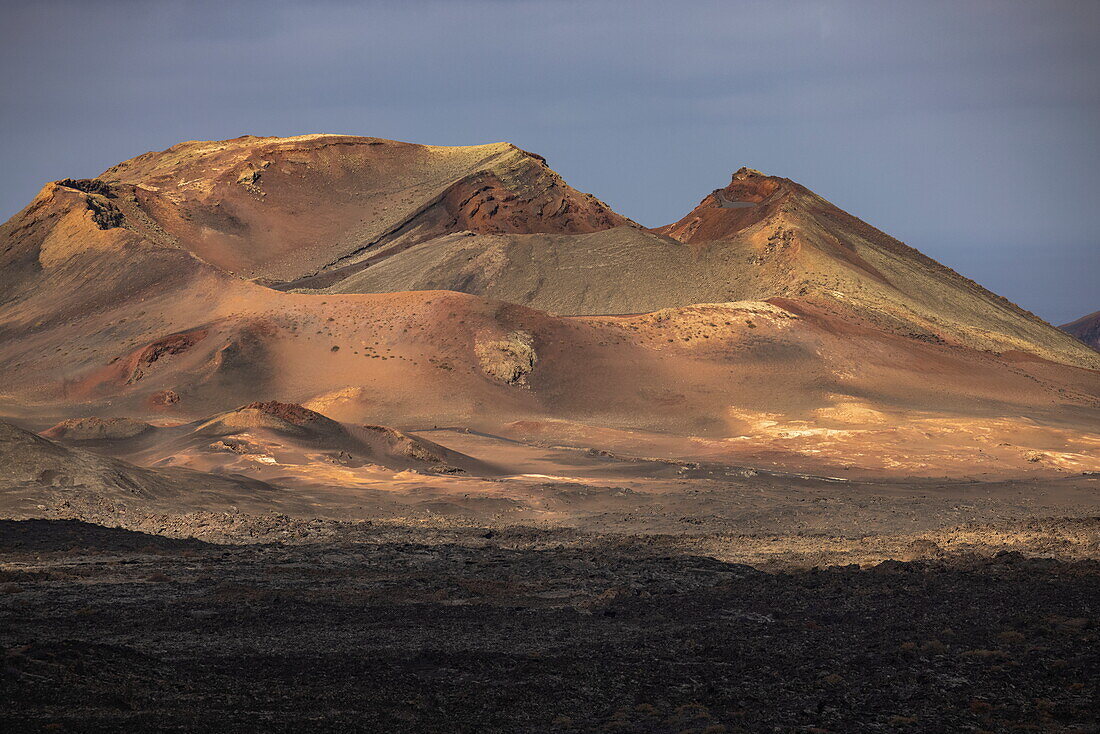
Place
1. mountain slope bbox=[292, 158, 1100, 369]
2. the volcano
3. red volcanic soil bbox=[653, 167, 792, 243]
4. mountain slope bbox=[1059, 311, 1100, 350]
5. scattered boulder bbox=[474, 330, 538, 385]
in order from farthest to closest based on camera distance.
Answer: mountain slope bbox=[1059, 311, 1100, 350], red volcanic soil bbox=[653, 167, 792, 243], mountain slope bbox=[292, 158, 1100, 369], scattered boulder bbox=[474, 330, 538, 385], the volcano

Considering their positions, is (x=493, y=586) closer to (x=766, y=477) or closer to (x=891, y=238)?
(x=766, y=477)

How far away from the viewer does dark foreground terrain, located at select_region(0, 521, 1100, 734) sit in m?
10.7

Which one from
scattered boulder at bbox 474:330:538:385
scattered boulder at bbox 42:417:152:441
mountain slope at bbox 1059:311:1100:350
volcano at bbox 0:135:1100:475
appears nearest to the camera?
scattered boulder at bbox 42:417:152:441

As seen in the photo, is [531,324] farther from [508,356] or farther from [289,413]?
[289,413]

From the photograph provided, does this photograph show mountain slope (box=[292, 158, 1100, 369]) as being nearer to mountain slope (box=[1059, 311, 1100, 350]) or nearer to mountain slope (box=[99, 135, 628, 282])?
mountain slope (box=[99, 135, 628, 282])

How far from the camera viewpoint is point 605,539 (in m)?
24.2

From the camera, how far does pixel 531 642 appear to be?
1411 centimetres

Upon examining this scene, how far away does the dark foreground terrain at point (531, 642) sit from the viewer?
10.7 m

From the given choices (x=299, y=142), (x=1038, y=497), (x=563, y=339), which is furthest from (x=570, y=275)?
(x=1038, y=497)

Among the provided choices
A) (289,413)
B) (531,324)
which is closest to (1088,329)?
(531,324)

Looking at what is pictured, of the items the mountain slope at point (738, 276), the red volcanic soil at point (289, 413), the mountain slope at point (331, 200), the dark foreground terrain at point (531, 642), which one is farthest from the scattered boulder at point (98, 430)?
the mountain slope at point (331, 200)

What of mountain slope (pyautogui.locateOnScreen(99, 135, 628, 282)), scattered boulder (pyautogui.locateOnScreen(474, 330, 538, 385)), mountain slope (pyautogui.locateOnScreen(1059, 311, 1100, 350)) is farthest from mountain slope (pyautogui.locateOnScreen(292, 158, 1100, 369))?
mountain slope (pyautogui.locateOnScreen(1059, 311, 1100, 350))

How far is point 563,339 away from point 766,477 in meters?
21.3

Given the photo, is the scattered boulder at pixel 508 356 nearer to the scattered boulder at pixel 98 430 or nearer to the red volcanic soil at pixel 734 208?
the scattered boulder at pixel 98 430
